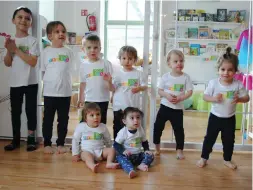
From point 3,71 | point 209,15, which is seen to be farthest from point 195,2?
point 3,71

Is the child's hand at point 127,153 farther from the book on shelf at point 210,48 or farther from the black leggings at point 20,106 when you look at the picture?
the book on shelf at point 210,48

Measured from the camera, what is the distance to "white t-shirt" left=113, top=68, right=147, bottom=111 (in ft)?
8.09

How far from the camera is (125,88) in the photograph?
2.47 meters

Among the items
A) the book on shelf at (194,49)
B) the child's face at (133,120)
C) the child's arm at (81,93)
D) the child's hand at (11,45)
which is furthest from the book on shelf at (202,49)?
the child's hand at (11,45)

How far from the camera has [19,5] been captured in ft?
8.77

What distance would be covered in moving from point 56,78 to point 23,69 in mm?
295

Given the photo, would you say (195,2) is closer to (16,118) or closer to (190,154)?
(190,154)

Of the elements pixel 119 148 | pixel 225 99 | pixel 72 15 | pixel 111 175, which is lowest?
pixel 111 175

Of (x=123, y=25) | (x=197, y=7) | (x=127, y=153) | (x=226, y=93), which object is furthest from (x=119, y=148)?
(x=197, y=7)

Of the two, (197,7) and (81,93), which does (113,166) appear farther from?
(197,7)

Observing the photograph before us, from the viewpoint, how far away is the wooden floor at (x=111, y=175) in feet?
6.01

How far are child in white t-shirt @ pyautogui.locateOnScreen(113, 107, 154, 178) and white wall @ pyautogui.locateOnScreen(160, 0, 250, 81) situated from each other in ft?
2.12

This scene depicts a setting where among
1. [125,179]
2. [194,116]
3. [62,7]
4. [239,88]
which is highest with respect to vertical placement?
[62,7]

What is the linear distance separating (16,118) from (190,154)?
148 cm
